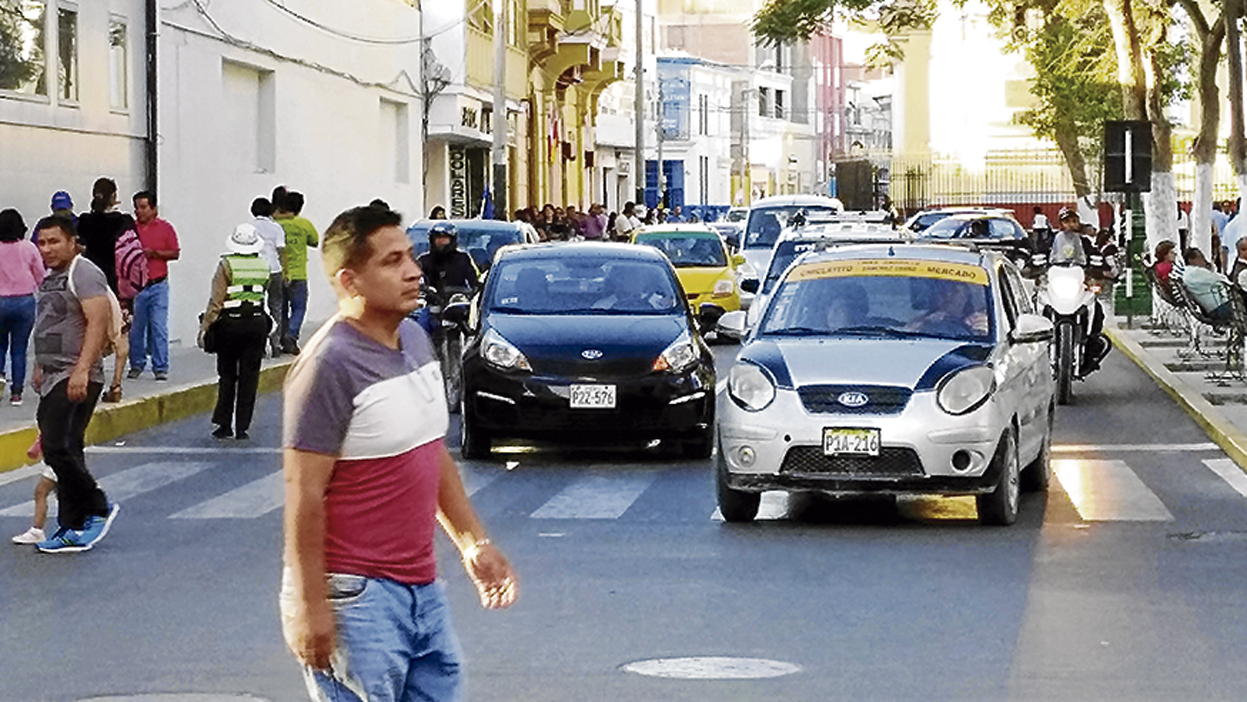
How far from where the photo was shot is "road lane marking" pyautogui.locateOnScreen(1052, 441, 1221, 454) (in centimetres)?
1845

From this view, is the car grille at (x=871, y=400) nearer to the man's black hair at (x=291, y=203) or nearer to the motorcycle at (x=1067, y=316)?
the motorcycle at (x=1067, y=316)

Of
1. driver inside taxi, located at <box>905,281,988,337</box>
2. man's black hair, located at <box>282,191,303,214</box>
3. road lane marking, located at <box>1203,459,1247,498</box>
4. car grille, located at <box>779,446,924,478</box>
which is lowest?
road lane marking, located at <box>1203,459,1247,498</box>

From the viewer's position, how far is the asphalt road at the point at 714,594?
9.13m

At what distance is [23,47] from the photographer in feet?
80.5

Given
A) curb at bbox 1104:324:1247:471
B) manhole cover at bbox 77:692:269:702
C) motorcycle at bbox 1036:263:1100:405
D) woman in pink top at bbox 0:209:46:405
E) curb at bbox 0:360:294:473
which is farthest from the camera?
motorcycle at bbox 1036:263:1100:405

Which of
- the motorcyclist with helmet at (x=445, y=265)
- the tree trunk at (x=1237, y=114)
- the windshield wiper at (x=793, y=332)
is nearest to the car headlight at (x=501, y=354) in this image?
the windshield wiper at (x=793, y=332)

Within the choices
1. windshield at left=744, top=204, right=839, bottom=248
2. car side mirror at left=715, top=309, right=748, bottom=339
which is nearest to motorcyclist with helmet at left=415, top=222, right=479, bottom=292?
car side mirror at left=715, top=309, right=748, bottom=339

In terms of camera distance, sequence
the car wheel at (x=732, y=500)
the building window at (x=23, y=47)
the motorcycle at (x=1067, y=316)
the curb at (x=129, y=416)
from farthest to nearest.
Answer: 1. the building window at (x=23, y=47)
2. the motorcycle at (x=1067, y=316)
3. the curb at (x=129, y=416)
4. the car wheel at (x=732, y=500)

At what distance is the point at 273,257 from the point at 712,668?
58.7 feet

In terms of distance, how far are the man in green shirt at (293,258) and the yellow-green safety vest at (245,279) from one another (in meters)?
7.80

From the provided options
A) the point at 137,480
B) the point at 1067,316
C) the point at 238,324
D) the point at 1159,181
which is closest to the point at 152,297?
the point at 238,324

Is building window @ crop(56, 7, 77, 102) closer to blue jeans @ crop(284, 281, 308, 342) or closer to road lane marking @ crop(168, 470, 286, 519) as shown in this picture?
blue jeans @ crop(284, 281, 308, 342)

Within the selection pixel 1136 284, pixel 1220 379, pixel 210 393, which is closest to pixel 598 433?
pixel 210 393

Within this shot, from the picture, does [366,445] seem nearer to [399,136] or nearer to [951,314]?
[951,314]
